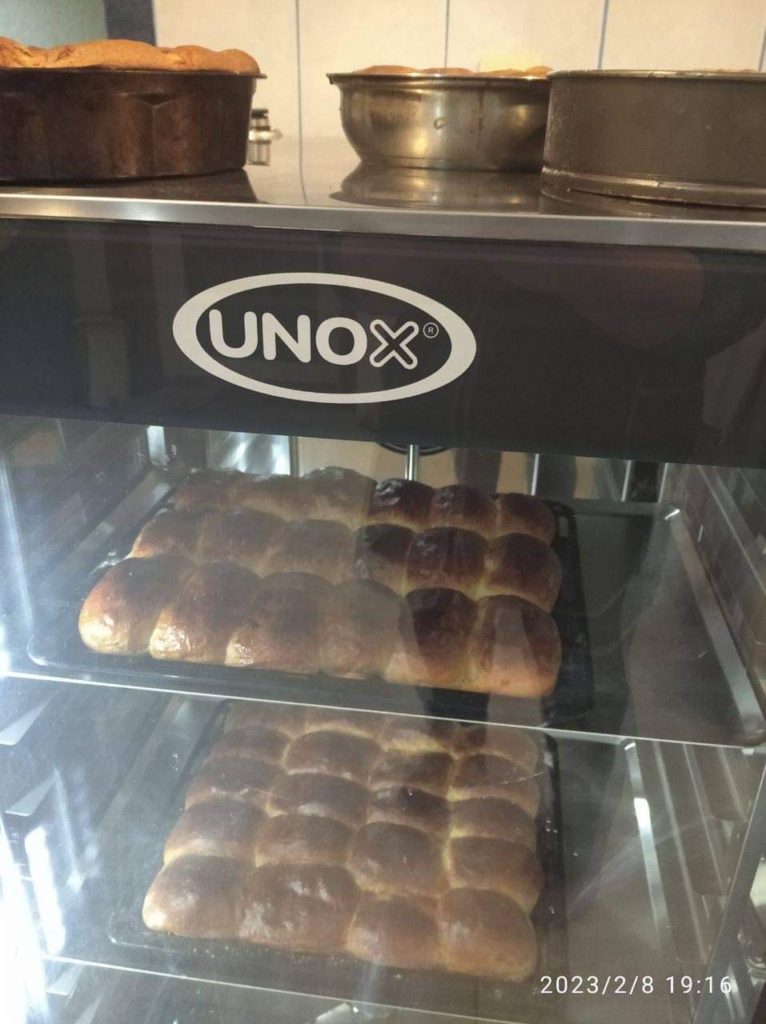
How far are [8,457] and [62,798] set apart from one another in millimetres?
529

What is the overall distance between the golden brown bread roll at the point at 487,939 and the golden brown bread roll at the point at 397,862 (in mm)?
40

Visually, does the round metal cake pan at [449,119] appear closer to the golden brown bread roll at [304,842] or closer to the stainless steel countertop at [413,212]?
the stainless steel countertop at [413,212]

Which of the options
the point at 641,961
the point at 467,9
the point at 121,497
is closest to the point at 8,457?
the point at 121,497

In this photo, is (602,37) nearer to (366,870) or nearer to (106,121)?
(106,121)

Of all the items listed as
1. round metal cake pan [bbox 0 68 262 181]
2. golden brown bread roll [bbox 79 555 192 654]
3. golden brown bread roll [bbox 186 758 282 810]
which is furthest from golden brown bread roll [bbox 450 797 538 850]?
round metal cake pan [bbox 0 68 262 181]

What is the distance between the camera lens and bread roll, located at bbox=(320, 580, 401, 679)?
2.65 ft

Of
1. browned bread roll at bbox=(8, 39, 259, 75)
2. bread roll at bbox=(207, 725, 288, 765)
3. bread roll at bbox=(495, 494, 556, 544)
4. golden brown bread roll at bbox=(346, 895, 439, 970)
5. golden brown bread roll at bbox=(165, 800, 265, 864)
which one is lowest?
golden brown bread roll at bbox=(346, 895, 439, 970)

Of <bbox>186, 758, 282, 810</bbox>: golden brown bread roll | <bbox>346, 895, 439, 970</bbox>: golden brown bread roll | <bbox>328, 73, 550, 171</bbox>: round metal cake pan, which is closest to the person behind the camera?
<bbox>328, 73, 550, 171</bbox>: round metal cake pan

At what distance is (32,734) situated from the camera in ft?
3.48

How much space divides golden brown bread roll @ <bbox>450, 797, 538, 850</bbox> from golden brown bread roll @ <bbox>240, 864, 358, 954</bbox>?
0.14 meters

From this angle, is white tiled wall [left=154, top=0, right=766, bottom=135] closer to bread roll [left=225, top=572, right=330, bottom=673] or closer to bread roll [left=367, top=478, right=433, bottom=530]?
bread roll [left=367, top=478, right=433, bottom=530]

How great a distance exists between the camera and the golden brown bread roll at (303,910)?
940 mm

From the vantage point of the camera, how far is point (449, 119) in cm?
74

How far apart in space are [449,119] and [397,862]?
769 mm
